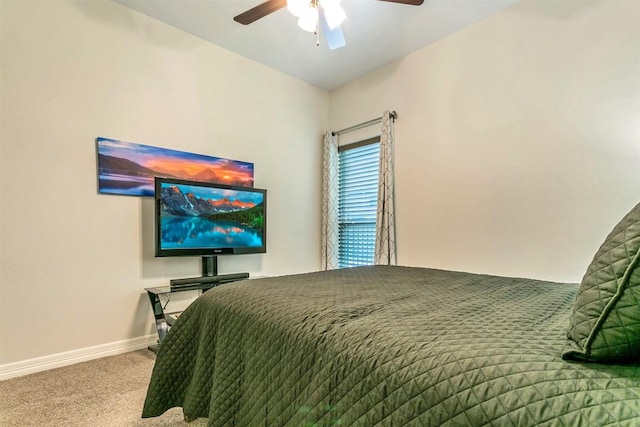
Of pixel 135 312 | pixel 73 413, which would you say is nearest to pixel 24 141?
pixel 135 312

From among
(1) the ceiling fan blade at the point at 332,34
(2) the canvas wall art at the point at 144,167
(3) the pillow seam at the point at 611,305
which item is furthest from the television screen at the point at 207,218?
(3) the pillow seam at the point at 611,305

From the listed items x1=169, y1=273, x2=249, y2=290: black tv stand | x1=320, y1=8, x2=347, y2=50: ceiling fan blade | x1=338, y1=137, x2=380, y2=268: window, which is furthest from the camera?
x1=338, y1=137, x2=380, y2=268: window

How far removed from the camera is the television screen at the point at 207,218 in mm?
2639

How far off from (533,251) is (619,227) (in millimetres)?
1999

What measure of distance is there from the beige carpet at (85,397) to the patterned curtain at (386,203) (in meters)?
2.27

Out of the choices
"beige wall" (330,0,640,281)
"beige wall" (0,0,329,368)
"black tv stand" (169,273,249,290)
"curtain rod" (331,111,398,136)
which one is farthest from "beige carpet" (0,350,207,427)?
"curtain rod" (331,111,398,136)

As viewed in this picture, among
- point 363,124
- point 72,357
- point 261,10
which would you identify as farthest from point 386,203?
point 72,357

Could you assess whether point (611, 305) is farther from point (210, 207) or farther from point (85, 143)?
point (85, 143)

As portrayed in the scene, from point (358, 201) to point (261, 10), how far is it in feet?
7.42

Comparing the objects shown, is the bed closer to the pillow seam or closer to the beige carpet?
the pillow seam

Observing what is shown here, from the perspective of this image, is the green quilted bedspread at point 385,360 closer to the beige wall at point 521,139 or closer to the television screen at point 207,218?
the beige wall at point 521,139

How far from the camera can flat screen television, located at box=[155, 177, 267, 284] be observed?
2639 mm

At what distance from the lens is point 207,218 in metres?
2.90

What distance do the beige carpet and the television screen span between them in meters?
0.87
